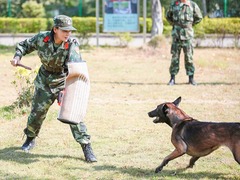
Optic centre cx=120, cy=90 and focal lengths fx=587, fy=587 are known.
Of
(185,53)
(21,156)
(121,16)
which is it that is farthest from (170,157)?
(121,16)

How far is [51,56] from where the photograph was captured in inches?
260

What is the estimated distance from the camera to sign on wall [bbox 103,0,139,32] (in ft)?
67.5

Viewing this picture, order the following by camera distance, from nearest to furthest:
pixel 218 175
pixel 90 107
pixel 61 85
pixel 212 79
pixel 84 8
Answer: pixel 218 175 → pixel 61 85 → pixel 90 107 → pixel 212 79 → pixel 84 8

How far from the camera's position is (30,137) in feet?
24.1

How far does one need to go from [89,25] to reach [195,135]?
19735mm

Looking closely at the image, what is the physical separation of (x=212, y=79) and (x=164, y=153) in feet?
23.2

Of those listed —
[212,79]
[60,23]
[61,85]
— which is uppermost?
[60,23]

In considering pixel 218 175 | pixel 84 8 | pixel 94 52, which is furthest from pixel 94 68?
pixel 84 8

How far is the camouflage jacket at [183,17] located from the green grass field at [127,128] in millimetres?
1146

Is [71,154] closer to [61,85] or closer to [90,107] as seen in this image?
[61,85]

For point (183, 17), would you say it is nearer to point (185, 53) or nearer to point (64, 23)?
point (185, 53)

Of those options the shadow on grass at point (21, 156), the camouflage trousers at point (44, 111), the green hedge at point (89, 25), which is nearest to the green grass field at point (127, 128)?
the shadow on grass at point (21, 156)

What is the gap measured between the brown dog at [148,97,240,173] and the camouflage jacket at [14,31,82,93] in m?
Result: 1.16

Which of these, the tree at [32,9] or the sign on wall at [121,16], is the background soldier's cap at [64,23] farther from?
the tree at [32,9]
